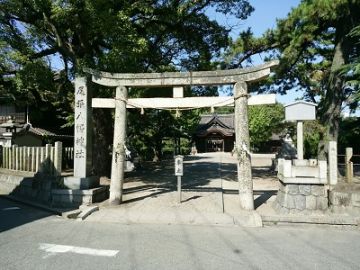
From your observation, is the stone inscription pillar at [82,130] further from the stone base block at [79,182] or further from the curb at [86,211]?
the curb at [86,211]

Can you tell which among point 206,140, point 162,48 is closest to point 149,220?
point 162,48

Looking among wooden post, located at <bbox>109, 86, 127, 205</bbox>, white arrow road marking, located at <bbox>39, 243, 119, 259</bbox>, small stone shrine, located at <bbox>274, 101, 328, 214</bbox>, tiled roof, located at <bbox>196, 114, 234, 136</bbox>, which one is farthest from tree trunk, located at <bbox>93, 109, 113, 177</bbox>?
tiled roof, located at <bbox>196, 114, 234, 136</bbox>

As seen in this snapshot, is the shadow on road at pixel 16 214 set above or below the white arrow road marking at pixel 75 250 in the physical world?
above

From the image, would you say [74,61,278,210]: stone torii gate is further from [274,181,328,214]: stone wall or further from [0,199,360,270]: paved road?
[0,199,360,270]: paved road

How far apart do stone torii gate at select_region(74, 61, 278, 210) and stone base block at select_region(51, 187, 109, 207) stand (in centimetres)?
51

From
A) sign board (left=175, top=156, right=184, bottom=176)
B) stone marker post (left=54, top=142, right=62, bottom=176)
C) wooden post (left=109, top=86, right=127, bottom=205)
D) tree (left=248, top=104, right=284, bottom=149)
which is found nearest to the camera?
wooden post (left=109, top=86, right=127, bottom=205)

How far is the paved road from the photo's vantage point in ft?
18.2

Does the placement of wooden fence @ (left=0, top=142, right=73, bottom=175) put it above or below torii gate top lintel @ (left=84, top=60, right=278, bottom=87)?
below

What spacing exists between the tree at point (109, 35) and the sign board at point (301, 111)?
460cm

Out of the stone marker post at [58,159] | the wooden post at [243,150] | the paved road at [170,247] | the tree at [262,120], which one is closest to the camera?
the paved road at [170,247]

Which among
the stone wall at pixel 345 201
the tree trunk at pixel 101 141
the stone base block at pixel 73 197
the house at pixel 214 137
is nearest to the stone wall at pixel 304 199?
the stone wall at pixel 345 201

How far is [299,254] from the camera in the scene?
20.0 ft

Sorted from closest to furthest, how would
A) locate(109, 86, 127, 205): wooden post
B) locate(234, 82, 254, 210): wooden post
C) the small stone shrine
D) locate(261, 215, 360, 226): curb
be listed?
1. locate(261, 215, 360, 226): curb
2. the small stone shrine
3. locate(234, 82, 254, 210): wooden post
4. locate(109, 86, 127, 205): wooden post

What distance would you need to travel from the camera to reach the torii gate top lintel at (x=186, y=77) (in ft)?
31.8
